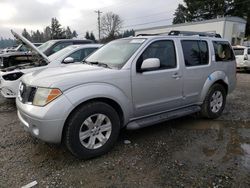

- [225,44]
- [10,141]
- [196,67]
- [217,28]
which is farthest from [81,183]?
[217,28]

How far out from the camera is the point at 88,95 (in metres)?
2.97

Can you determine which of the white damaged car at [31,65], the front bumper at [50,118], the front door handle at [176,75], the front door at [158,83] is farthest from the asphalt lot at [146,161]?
the white damaged car at [31,65]

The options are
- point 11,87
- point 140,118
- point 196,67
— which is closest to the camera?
point 140,118

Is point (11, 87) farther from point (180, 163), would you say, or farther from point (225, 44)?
point (225, 44)

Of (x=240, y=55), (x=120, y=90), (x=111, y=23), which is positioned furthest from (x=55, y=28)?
(x=120, y=90)

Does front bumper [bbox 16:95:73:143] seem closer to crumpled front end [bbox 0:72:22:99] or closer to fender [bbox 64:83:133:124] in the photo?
fender [bbox 64:83:133:124]

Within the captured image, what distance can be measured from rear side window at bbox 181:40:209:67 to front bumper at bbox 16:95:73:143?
8.03 ft

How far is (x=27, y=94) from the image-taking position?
121 inches

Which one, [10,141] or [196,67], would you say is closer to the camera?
[10,141]

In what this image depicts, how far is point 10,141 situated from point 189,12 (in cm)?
4773

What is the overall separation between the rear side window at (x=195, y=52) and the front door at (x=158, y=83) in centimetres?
30

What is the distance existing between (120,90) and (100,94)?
1.20 ft

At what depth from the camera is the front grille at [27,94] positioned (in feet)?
9.82

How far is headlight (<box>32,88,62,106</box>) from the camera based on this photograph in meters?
2.79
